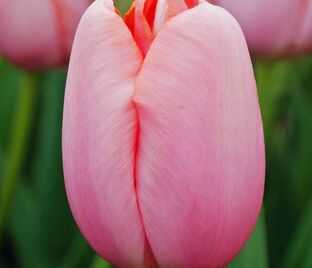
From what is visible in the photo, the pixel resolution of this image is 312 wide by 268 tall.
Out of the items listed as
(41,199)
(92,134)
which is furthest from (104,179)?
(41,199)

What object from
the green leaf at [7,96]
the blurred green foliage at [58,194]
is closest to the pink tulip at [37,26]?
the blurred green foliage at [58,194]

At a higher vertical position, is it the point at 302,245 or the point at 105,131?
the point at 105,131

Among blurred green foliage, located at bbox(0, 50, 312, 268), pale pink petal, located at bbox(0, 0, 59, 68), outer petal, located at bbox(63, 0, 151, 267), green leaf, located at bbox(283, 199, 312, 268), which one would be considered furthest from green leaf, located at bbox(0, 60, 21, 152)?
outer petal, located at bbox(63, 0, 151, 267)

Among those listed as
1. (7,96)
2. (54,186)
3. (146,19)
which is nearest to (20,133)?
(54,186)

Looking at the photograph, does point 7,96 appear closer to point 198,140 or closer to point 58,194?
point 58,194

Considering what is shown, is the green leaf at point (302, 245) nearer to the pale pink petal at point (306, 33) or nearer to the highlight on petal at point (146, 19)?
the pale pink petal at point (306, 33)

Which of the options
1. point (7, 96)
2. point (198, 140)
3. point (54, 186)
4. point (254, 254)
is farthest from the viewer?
point (7, 96)

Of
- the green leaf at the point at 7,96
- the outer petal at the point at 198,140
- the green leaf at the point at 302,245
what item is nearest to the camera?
the outer petal at the point at 198,140

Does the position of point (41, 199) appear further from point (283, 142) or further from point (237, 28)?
point (237, 28)
